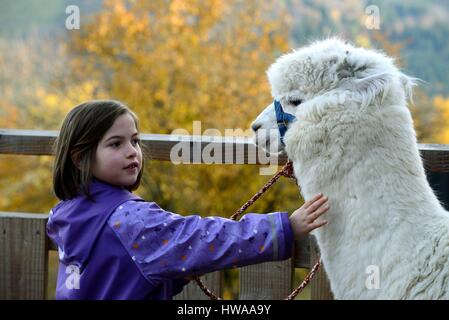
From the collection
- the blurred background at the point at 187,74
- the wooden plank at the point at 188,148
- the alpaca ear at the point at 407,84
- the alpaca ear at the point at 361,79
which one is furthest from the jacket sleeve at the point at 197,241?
the blurred background at the point at 187,74

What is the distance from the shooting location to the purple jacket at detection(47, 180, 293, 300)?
196 cm

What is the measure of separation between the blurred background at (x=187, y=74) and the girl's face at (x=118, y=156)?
718cm

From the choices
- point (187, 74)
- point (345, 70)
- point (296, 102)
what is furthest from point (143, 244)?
point (187, 74)

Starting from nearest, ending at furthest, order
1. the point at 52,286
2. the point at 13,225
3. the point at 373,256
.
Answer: the point at 373,256
the point at 13,225
the point at 52,286

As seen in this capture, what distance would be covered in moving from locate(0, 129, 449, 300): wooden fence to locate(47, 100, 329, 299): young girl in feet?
1.80

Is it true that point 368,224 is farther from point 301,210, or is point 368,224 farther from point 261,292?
point 261,292

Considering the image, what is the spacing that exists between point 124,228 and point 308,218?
0.54 m

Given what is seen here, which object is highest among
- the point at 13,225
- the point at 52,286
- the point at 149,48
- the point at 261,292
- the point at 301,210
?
the point at 149,48

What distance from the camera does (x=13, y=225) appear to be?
2.95 metres

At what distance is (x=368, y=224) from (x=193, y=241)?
0.51m

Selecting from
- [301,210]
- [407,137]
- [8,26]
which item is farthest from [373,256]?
[8,26]

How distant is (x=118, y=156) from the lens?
7.11 feet

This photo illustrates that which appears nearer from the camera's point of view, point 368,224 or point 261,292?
point 368,224
